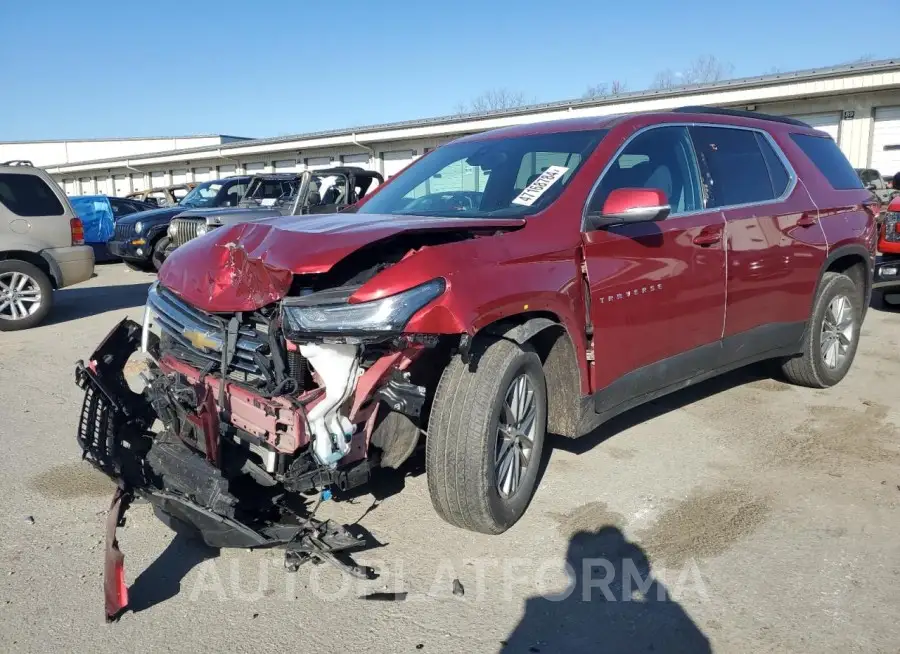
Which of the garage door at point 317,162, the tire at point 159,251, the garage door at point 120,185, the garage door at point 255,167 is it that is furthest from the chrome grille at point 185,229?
the garage door at point 120,185

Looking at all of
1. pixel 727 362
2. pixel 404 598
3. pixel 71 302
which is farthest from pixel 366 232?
pixel 71 302

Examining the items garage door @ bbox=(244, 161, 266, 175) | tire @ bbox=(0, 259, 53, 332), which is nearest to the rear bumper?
tire @ bbox=(0, 259, 53, 332)

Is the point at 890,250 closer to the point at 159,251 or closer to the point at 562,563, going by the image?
the point at 562,563

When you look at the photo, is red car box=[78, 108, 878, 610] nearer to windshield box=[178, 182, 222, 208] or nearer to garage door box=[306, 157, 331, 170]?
windshield box=[178, 182, 222, 208]

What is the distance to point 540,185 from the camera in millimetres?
3645

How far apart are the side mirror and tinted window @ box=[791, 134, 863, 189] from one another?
7.85 feet

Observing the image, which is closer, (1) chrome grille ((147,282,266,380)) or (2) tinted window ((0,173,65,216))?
(1) chrome grille ((147,282,266,380))

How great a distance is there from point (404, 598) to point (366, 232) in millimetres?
1500

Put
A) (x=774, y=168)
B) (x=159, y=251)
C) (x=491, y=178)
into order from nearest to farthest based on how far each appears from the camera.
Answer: (x=491, y=178) → (x=774, y=168) → (x=159, y=251)

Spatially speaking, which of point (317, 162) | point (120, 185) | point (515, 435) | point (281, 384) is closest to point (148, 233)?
point (281, 384)

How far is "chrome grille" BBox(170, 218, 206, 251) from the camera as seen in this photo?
10750 mm

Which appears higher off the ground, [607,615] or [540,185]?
[540,185]

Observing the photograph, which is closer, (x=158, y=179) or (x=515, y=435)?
(x=515, y=435)

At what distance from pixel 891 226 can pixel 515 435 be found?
7.52m
